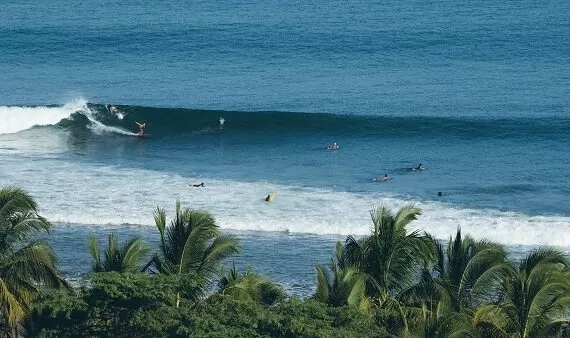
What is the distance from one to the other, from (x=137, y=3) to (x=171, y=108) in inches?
1169

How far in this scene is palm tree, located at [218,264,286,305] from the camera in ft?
79.6

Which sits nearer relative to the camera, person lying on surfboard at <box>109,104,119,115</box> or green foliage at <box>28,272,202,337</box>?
green foliage at <box>28,272,202,337</box>

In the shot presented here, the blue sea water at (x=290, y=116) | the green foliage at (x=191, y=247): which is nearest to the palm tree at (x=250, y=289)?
the green foliage at (x=191, y=247)

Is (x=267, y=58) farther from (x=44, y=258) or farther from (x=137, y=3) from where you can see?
(x=44, y=258)

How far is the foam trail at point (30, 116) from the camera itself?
55719 millimetres

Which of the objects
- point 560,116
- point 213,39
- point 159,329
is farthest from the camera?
point 213,39

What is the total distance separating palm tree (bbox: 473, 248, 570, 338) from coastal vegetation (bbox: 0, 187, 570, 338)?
0.07ft

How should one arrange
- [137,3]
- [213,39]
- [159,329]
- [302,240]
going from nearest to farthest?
[159,329] < [302,240] < [213,39] < [137,3]

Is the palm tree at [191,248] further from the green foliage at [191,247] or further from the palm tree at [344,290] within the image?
the palm tree at [344,290]

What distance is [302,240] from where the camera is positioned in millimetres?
38438

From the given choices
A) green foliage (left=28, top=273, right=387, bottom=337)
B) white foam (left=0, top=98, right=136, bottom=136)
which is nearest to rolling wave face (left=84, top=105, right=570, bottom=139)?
white foam (left=0, top=98, right=136, bottom=136)

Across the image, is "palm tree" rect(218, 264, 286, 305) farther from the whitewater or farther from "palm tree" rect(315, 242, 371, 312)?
the whitewater

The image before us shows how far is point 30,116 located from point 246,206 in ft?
60.7

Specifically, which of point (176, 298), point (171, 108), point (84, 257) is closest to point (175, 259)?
point (176, 298)
